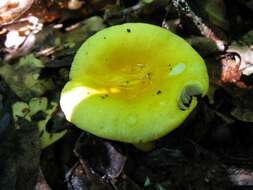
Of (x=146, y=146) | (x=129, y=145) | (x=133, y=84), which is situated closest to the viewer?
(x=133, y=84)

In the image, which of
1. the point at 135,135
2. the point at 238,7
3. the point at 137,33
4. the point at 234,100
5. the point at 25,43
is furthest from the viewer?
the point at 25,43

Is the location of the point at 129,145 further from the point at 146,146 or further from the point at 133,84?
the point at 133,84

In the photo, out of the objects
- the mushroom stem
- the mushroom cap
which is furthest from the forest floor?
the mushroom cap

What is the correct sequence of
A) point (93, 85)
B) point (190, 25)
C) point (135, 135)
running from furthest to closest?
point (190, 25), point (93, 85), point (135, 135)

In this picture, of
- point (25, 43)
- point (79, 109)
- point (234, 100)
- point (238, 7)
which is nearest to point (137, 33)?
point (79, 109)

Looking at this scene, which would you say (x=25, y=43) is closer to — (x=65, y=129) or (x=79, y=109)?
(x=65, y=129)

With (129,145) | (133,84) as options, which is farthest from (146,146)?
(133,84)
